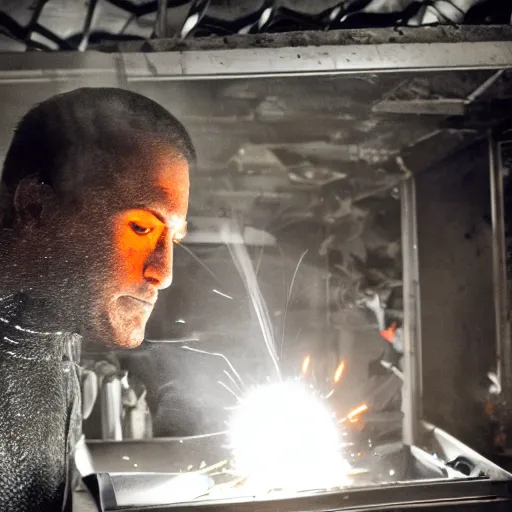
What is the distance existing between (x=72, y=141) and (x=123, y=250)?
0.44m

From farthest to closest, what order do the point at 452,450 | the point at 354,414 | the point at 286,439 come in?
the point at 354,414 → the point at 286,439 → the point at 452,450

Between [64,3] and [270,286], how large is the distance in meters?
1.53

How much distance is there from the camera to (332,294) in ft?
9.75

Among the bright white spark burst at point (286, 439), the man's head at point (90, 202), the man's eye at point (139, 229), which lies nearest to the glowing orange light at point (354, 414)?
the bright white spark burst at point (286, 439)

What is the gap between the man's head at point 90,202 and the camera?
1.91m

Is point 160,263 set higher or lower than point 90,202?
lower

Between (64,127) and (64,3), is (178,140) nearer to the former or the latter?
(64,127)

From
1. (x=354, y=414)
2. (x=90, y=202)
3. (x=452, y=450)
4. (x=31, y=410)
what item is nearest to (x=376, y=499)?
(x=452, y=450)

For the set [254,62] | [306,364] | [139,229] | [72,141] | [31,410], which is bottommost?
[31,410]

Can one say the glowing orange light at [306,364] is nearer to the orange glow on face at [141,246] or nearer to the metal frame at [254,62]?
the orange glow on face at [141,246]

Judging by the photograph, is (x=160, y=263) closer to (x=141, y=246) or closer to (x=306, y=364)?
(x=141, y=246)

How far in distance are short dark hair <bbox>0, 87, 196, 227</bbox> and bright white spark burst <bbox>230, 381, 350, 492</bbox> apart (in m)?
1.34

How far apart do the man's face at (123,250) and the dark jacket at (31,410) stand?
134 mm

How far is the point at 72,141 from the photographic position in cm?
193
